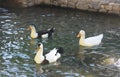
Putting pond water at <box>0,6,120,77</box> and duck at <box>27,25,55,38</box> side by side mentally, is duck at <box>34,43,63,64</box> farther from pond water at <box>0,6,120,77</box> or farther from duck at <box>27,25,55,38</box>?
duck at <box>27,25,55,38</box>

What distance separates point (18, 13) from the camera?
18.4 metres

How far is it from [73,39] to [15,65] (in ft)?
10.6

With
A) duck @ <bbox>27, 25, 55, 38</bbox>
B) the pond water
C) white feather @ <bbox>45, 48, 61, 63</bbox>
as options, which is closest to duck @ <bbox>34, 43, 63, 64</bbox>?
white feather @ <bbox>45, 48, 61, 63</bbox>

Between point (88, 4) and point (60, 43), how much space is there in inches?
182

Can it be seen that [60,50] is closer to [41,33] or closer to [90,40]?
[90,40]

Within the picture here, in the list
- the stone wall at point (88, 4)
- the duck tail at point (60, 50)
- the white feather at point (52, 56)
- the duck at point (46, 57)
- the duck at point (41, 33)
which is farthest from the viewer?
the stone wall at point (88, 4)

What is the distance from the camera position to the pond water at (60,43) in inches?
476

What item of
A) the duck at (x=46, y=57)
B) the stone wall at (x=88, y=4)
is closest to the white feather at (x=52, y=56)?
the duck at (x=46, y=57)

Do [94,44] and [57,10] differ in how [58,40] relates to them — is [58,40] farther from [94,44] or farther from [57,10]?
[57,10]

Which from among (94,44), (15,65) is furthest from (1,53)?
(94,44)

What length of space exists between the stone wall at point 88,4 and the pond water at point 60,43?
0.29 metres

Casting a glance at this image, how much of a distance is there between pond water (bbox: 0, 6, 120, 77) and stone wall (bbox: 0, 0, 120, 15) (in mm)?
294

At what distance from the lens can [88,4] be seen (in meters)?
18.5

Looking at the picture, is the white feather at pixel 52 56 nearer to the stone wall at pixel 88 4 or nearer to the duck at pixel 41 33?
the duck at pixel 41 33
